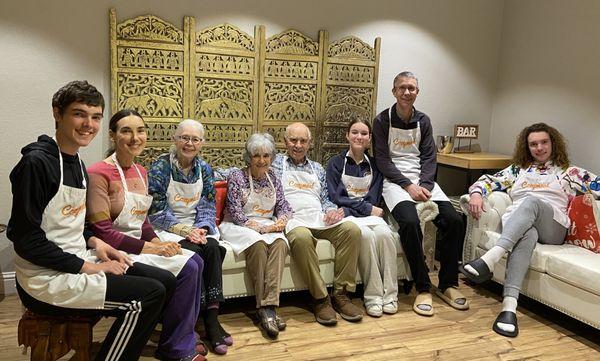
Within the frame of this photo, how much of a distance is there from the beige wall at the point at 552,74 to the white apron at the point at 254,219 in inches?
96.7

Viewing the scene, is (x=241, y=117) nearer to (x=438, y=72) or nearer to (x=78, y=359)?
(x=438, y=72)

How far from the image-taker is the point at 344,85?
13.7ft

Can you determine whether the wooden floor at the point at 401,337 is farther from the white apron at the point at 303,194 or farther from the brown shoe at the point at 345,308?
the white apron at the point at 303,194

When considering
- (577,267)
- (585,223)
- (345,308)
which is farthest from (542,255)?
(345,308)

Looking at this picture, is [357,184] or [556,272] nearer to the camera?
[556,272]

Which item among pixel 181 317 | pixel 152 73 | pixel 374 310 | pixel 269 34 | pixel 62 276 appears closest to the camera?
pixel 62 276

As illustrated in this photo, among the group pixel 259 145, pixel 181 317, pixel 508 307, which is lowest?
pixel 508 307

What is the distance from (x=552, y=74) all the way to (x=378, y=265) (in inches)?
88.6

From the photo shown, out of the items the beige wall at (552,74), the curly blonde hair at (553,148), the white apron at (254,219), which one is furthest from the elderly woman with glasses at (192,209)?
the beige wall at (552,74)

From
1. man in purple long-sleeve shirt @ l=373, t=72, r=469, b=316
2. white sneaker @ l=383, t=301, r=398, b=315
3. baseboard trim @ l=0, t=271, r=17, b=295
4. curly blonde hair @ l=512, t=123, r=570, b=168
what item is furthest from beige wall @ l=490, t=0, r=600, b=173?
baseboard trim @ l=0, t=271, r=17, b=295

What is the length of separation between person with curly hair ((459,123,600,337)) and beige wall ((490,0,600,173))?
1.97 ft

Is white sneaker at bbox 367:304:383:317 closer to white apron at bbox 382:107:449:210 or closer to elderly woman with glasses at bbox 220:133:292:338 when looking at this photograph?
elderly woman with glasses at bbox 220:133:292:338

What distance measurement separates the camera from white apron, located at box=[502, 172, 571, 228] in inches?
Answer: 136

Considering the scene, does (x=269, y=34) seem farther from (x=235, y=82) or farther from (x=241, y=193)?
(x=241, y=193)
